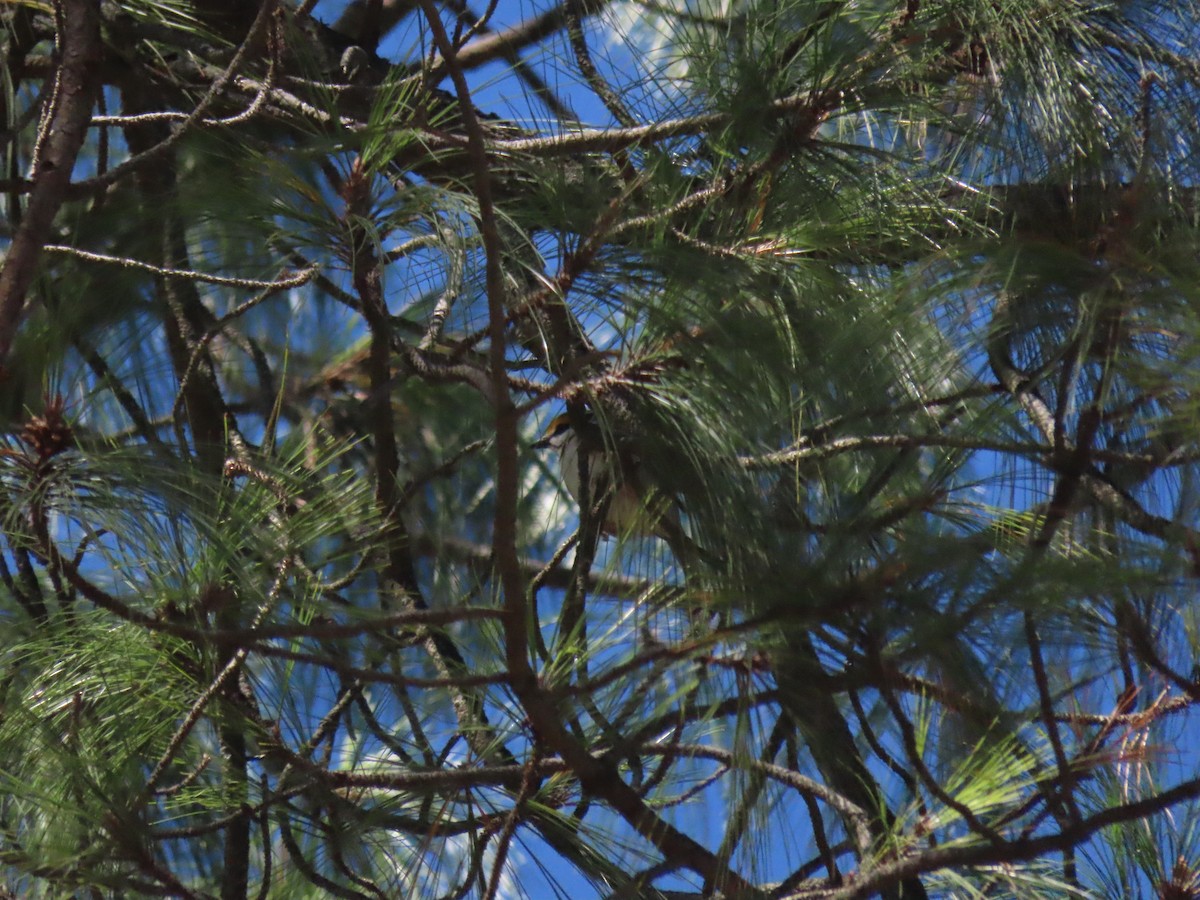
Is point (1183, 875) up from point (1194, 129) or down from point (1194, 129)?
down

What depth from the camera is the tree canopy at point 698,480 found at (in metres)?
0.93

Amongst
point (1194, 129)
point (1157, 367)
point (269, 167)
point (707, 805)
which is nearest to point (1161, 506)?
point (1157, 367)

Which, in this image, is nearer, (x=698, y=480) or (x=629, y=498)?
(x=698, y=480)

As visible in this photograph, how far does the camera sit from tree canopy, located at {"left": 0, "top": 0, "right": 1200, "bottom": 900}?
3.06 feet

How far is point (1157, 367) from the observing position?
0.92 m

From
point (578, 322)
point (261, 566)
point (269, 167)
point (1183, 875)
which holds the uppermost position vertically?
point (269, 167)

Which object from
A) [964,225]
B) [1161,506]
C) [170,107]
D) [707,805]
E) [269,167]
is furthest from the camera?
[170,107]

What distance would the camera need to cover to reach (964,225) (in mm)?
1283

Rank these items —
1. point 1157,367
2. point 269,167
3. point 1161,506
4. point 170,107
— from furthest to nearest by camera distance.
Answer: point 170,107
point 269,167
point 1161,506
point 1157,367

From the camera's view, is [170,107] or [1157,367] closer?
[1157,367]

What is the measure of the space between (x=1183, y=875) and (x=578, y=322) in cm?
72

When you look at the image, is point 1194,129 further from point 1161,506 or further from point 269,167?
point 269,167

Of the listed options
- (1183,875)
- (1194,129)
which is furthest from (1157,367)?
(1183,875)

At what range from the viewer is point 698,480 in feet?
3.36
